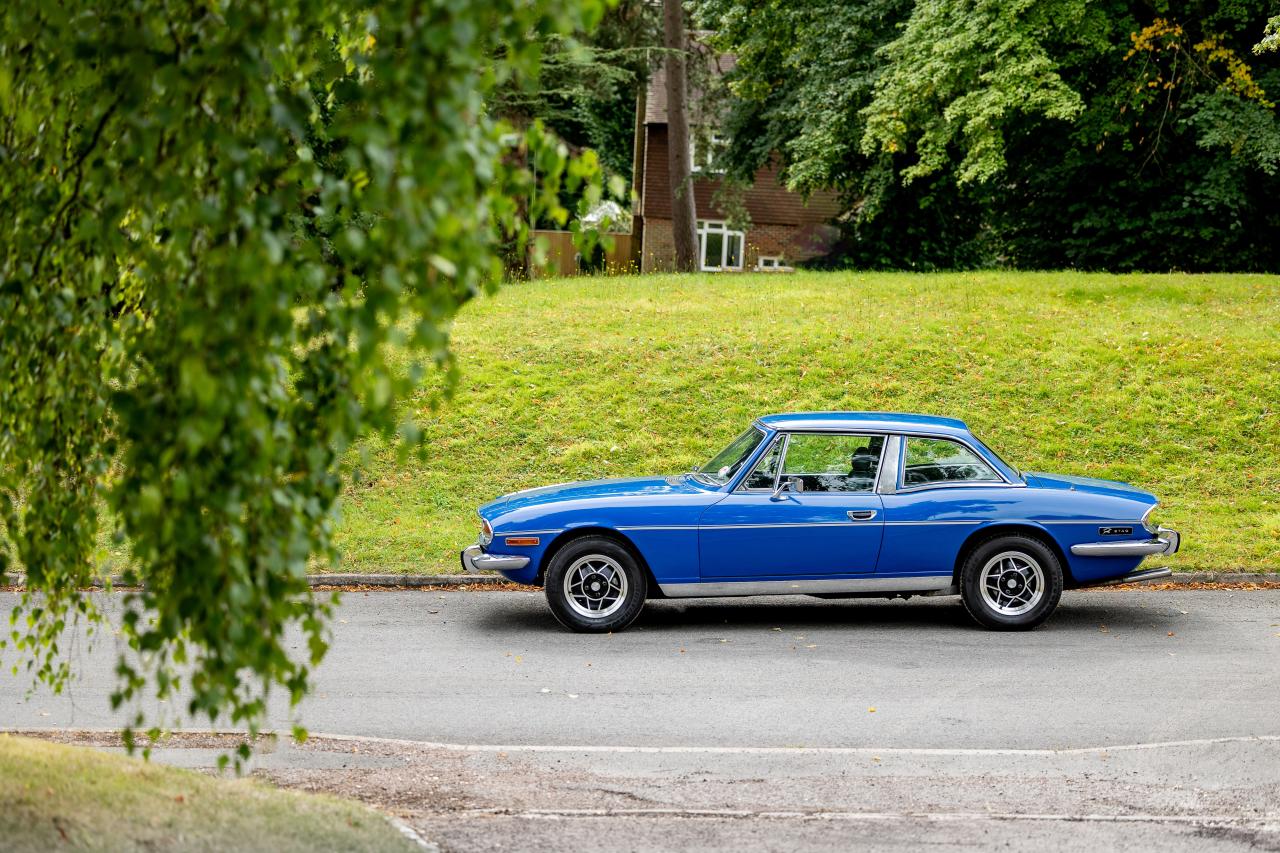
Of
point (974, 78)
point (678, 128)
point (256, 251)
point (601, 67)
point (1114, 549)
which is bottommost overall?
point (1114, 549)

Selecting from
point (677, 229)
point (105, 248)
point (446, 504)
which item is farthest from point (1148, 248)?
point (105, 248)

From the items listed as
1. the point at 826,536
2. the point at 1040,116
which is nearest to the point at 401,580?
the point at 826,536

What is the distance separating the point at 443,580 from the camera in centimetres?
1295

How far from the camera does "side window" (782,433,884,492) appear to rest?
1077 cm

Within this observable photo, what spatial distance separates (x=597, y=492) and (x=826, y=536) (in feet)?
5.97

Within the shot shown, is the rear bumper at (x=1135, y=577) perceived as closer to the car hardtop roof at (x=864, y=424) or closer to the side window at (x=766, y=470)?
the car hardtop roof at (x=864, y=424)

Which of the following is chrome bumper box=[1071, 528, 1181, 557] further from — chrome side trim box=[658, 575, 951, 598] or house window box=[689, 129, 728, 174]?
house window box=[689, 129, 728, 174]

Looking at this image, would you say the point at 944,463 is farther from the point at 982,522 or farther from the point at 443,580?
the point at 443,580

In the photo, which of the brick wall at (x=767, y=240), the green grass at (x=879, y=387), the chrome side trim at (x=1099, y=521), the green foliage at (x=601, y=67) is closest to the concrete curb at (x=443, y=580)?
the green grass at (x=879, y=387)

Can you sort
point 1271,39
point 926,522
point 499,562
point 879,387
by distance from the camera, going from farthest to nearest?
point 1271,39
point 879,387
point 926,522
point 499,562

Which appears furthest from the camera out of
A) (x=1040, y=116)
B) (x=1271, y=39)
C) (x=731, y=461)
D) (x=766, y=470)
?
(x=1040, y=116)

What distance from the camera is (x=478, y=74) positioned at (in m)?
3.37

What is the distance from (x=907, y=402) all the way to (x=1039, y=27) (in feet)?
35.1

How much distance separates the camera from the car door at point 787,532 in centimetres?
1049
